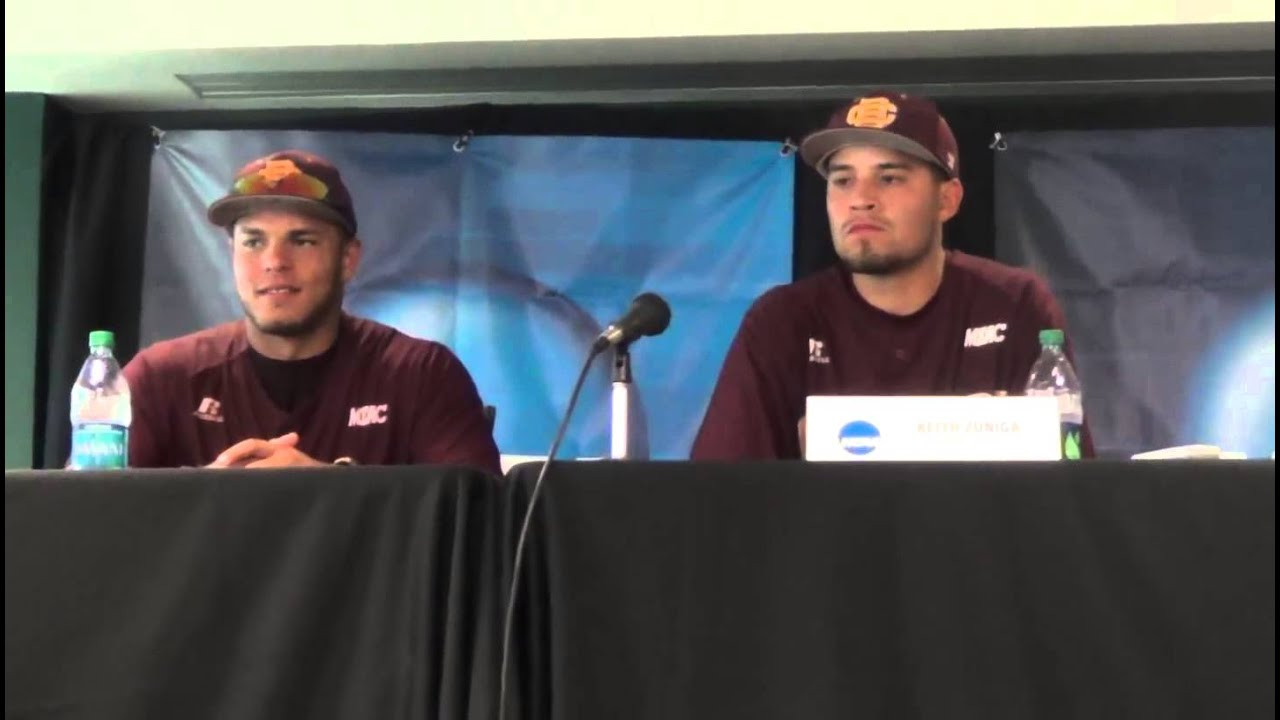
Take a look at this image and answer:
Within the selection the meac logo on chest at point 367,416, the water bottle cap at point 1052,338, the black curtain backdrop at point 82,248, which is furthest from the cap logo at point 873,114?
the black curtain backdrop at point 82,248

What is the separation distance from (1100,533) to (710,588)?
1.15 ft

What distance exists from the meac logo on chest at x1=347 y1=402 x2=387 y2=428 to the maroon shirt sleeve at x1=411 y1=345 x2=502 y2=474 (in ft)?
0.18

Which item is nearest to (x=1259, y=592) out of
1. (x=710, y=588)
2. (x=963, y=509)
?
(x=963, y=509)

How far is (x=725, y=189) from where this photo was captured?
8.77ft

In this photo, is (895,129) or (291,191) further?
(291,191)

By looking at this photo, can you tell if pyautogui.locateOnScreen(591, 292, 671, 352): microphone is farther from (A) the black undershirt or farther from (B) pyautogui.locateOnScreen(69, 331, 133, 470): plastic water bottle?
(A) the black undershirt

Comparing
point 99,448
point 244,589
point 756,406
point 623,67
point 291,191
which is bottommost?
point 244,589

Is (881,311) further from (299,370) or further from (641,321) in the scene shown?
(299,370)

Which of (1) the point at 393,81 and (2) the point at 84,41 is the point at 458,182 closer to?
(1) the point at 393,81

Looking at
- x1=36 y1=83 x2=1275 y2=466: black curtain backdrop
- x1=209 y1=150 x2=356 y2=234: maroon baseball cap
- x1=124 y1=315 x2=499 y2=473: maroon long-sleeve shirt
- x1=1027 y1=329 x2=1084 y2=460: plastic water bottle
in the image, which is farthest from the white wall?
x1=1027 y1=329 x2=1084 y2=460: plastic water bottle

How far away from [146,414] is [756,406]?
3.30 ft

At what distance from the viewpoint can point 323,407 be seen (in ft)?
6.97

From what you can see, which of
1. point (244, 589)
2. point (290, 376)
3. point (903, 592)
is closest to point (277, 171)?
point (290, 376)

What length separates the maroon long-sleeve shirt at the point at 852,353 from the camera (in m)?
1.94
